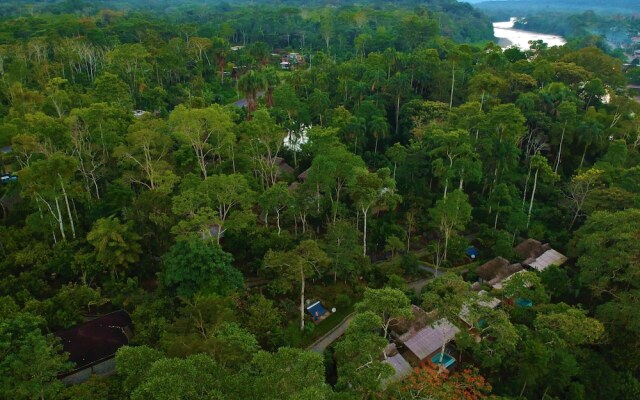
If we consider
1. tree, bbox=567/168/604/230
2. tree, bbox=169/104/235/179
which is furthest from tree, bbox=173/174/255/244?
tree, bbox=567/168/604/230

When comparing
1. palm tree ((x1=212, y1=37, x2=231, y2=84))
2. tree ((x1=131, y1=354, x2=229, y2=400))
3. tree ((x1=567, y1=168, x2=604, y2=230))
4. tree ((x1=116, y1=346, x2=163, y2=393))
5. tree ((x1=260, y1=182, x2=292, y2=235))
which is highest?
palm tree ((x1=212, y1=37, x2=231, y2=84))

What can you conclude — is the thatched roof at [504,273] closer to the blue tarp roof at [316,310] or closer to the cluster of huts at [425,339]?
the cluster of huts at [425,339]

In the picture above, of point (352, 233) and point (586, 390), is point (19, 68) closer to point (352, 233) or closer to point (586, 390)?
point (352, 233)

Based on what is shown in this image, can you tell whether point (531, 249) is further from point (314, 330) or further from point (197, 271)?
point (197, 271)

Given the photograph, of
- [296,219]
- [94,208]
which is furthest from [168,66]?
[296,219]

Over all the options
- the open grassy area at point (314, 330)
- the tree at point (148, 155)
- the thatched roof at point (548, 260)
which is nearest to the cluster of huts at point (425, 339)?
the open grassy area at point (314, 330)

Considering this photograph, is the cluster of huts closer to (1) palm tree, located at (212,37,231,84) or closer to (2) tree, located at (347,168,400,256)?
(2) tree, located at (347,168,400,256)
